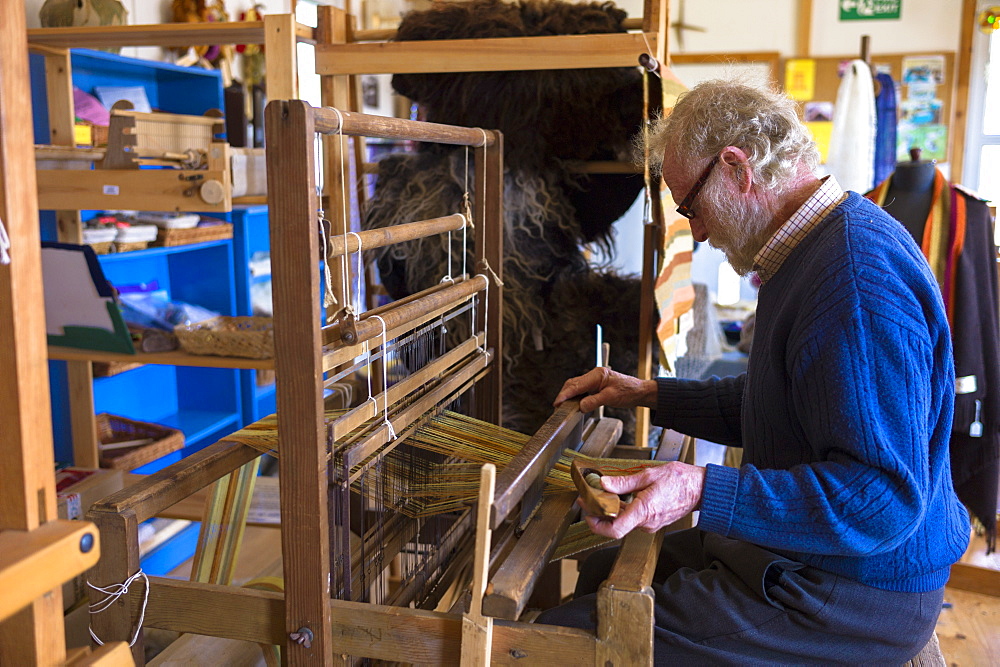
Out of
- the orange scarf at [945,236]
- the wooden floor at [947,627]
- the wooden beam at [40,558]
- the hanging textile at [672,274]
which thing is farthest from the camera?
the orange scarf at [945,236]

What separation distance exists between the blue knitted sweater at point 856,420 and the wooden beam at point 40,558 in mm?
771

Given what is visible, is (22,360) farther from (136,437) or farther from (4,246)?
(136,437)

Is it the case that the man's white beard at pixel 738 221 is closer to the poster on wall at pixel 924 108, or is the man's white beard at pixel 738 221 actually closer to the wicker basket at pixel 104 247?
the wicker basket at pixel 104 247

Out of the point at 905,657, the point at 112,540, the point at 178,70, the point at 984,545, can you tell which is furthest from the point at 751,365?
the point at 178,70

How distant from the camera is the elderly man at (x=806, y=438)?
1193mm

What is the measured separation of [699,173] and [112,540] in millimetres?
1036

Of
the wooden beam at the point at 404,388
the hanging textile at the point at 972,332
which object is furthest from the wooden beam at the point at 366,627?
the hanging textile at the point at 972,332

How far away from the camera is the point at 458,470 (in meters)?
1.70

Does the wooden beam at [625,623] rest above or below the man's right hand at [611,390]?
below

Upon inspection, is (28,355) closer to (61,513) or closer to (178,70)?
(61,513)

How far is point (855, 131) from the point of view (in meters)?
4.17

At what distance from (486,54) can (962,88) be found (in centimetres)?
519

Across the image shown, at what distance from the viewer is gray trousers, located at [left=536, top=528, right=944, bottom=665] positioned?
51.4 inches

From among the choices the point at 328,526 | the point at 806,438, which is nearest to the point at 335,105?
the point at 328,526
